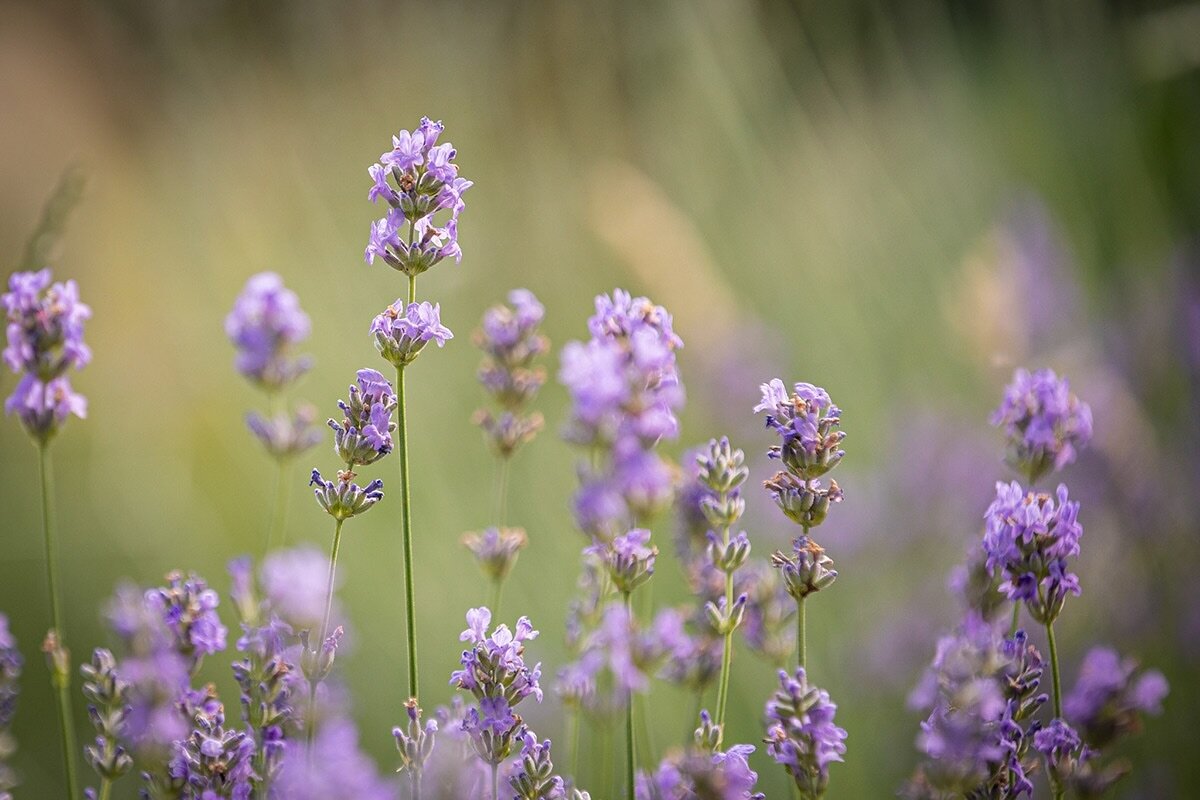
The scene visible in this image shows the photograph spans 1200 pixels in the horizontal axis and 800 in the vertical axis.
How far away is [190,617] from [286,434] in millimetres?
382

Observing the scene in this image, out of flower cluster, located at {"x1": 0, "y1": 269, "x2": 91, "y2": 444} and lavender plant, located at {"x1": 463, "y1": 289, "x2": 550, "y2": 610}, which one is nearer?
flower cluster, located at {"x1": 0, "y1": 269, "x2": 91, "y2": 444}

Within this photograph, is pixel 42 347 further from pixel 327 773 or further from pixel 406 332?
pixel 327 773

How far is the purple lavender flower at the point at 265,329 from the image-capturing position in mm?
1248

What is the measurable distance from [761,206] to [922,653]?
1.76m

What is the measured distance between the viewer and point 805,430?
904mm

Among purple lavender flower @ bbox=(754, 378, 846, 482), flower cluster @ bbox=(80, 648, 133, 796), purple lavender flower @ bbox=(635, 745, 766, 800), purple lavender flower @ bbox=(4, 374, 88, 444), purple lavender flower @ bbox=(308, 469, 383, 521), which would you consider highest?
purple lavender flower @ bbox=(4, 374, 88, 444)

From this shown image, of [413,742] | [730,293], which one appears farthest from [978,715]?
[730,293]

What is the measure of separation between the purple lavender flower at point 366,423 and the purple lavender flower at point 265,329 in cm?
37

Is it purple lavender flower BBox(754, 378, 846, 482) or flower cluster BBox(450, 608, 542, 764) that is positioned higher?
purple lavender flower BBox(754, 378, 846, 482)

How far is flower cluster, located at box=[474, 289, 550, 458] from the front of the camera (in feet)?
3.70

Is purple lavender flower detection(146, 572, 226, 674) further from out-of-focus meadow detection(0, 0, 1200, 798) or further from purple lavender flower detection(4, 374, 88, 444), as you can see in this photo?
out-of-focus meadow detection(0, 0, 1200, 798)

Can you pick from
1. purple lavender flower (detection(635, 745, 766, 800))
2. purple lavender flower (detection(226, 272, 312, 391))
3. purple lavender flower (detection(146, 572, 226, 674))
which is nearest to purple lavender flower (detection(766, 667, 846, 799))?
purple lavender flower (detection(635, 745, 766, 800))

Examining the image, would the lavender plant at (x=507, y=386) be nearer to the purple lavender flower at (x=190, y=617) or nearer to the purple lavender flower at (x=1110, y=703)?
the purple lavender flower at (x=190, y=617)

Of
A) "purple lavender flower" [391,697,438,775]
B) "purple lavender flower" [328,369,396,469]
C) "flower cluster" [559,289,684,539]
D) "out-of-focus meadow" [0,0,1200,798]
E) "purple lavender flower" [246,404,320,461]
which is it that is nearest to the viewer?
"flower cluster" [559,289,684,539]
